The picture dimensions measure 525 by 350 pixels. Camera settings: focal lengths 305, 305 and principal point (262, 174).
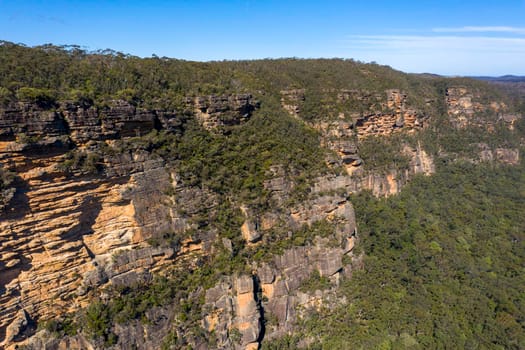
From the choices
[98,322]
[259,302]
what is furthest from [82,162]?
[259,302]

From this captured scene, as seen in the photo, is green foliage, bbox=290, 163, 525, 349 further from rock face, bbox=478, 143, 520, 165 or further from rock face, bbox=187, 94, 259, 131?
rock face, bbox=187, 94, 259, 131

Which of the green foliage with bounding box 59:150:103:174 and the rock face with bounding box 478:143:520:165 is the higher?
the green foliage with bounding box 59:150:103:174

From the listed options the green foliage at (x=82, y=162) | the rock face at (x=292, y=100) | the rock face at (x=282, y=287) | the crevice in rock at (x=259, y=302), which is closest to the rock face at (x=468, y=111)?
the rock face at (x=292, y=100)

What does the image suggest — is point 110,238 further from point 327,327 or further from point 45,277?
point 327,327

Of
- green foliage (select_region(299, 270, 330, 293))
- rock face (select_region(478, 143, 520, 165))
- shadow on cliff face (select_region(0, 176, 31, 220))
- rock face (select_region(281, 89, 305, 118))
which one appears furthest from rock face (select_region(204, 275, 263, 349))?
rock face (select_region(478, 143, 520, 165))

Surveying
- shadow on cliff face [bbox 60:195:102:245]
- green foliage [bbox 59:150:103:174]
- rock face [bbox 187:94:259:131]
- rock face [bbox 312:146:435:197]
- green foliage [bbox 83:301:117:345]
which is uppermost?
rock face [bbox 187:94:259:131]

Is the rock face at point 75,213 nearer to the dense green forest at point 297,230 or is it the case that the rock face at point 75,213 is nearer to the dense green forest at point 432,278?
the dense green forest at point 297,230

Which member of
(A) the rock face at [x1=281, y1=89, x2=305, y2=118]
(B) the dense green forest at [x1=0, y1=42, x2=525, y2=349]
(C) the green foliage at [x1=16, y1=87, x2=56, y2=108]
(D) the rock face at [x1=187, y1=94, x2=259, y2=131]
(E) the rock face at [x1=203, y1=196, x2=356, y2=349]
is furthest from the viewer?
(A) the rock face at [x1=281, y1=89, x2=305, y2=118]

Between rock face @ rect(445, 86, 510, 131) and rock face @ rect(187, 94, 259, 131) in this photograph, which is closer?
rock face @ rect(187, 94, 259, 131)

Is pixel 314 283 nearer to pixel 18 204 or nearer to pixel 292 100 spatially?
pixel 18 204
